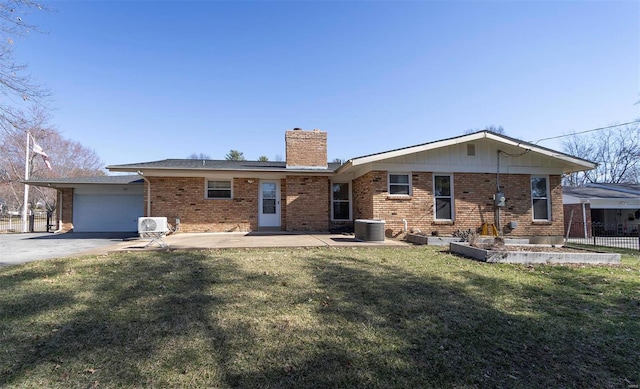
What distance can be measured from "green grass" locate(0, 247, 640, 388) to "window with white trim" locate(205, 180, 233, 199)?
23.5 feet

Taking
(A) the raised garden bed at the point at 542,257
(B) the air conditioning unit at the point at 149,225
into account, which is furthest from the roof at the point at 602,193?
(B) the air conditioning unit at the point at 149,225

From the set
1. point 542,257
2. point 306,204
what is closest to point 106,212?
point 306,204

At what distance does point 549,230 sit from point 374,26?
32.4 ft

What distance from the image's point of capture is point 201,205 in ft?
41.9

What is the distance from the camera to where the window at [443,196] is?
11.3 meters

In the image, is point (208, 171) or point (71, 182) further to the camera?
point (71, 182)

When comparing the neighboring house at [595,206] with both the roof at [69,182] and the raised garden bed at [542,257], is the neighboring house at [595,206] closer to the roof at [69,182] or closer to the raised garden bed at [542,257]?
the raised garden bed at [542,257]

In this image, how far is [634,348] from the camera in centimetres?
300

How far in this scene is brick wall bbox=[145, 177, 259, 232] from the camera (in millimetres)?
12500

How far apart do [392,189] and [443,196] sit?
6.43 feet

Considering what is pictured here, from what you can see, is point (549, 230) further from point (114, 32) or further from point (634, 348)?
point (114, 32)

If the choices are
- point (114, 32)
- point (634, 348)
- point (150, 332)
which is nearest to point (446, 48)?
point (634, 348)

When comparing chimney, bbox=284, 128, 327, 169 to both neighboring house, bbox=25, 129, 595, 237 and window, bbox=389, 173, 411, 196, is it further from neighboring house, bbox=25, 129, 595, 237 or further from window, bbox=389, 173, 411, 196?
window, bbox=389, 173, 411, 196

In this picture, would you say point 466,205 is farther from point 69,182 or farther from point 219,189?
point 69,182
